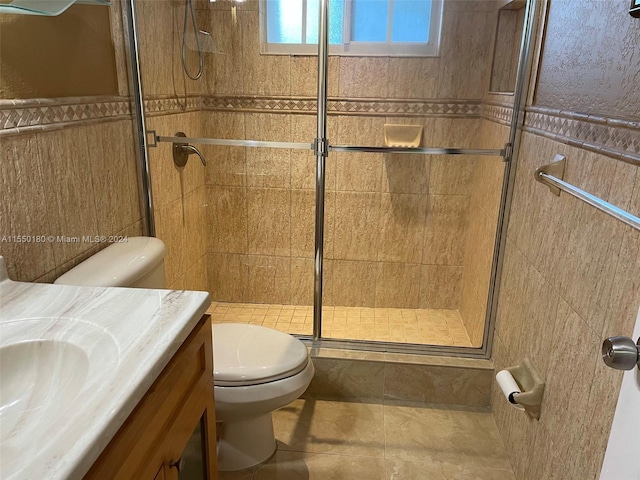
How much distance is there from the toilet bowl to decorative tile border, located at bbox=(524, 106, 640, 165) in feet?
3.52

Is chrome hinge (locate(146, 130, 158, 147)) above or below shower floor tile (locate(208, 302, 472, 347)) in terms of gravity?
above

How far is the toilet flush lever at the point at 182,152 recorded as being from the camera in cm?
230

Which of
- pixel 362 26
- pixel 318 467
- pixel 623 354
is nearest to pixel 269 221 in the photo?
pixel 362 26

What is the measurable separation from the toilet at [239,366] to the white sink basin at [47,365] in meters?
0.43

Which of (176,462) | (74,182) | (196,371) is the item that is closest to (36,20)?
(74,182)

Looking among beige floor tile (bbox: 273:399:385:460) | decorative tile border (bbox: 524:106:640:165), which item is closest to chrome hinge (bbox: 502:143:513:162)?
decorative tile border (bbox: 524:106:640:165)

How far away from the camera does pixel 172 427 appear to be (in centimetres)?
94

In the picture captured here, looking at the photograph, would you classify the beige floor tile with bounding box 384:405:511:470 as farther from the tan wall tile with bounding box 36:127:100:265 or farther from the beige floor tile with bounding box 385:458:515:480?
the tan wall tile with bounding box 36:127:100:265

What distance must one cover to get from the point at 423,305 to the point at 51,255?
182cm

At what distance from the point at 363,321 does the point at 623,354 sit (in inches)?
71.0

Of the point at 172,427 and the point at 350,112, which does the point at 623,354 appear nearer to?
the point at 172,427

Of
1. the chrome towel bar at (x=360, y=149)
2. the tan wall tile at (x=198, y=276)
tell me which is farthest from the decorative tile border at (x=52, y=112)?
the tan wall tile at (x=198, y=276)

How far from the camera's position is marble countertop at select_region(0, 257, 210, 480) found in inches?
25.3

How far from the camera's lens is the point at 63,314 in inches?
40.1
